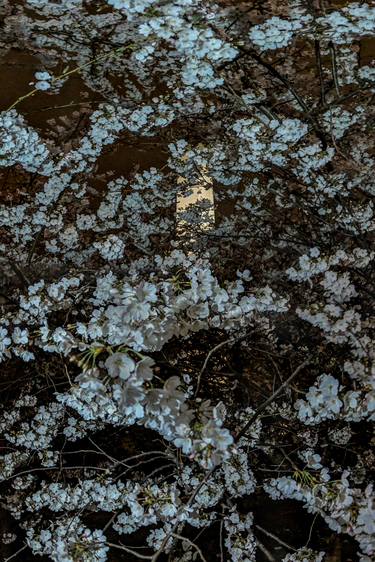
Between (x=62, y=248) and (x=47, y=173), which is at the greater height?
(x=47, y=173)

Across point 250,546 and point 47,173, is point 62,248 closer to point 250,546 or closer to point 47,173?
point 47,173

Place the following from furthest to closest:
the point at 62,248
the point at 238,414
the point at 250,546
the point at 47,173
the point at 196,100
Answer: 1. the point at 62,248
2. the point at 47,173
3. the point at 238,414
4. the point at 196,100
5. the point at 250,546

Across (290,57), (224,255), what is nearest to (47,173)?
(224,255)

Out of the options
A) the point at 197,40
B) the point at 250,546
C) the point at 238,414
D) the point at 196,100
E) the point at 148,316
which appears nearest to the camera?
the point at 148,316

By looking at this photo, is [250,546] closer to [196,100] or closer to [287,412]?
[287,412]

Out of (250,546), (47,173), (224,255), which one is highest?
(47,173)

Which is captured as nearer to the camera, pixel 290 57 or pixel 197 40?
pixel 197 40

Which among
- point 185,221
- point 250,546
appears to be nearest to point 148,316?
point 250,546
